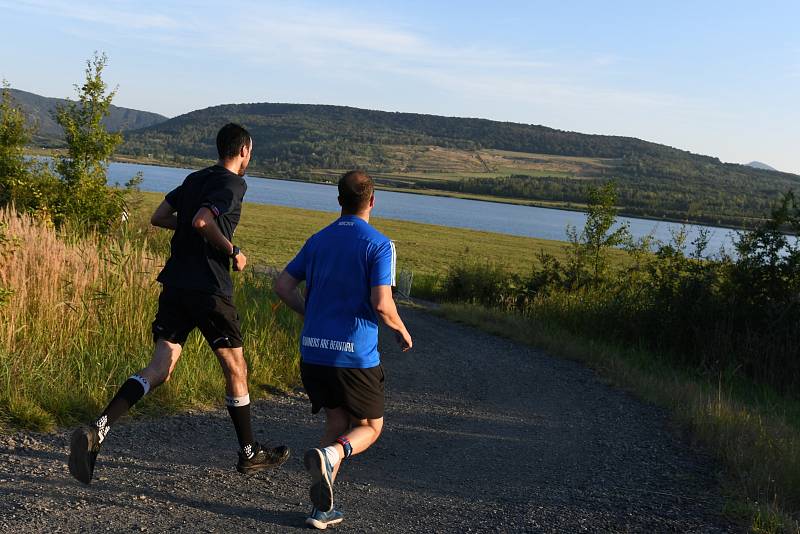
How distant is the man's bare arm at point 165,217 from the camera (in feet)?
17.4

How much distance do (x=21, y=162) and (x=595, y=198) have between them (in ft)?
36.2

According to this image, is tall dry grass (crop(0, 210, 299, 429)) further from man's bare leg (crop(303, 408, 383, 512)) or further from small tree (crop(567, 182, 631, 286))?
small tree (crop(567, 182, 631, 286))

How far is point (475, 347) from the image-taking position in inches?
501

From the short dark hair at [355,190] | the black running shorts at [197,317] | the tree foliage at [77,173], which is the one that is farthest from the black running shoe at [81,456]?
the tree foliage at [77,173]

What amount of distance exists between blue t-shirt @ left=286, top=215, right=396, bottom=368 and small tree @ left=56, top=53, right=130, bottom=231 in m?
9.70

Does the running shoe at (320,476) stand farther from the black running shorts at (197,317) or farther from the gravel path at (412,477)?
the black running shorts at (197,317)

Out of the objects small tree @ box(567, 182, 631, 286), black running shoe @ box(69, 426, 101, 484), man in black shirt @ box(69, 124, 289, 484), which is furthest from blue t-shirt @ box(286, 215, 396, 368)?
small tree @ box(567, 182, 631, 286)

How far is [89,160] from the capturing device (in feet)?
44.0

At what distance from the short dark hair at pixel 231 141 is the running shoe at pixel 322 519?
2.25 metres

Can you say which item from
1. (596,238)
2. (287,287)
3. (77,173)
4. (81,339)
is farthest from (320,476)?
(596,238)

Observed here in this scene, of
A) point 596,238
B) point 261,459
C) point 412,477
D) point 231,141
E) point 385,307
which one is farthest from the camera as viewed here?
point 596,238

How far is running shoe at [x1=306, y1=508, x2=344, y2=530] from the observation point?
4.39m

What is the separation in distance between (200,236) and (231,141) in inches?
25.2

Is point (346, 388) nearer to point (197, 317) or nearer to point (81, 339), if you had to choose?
point (197, 317)
